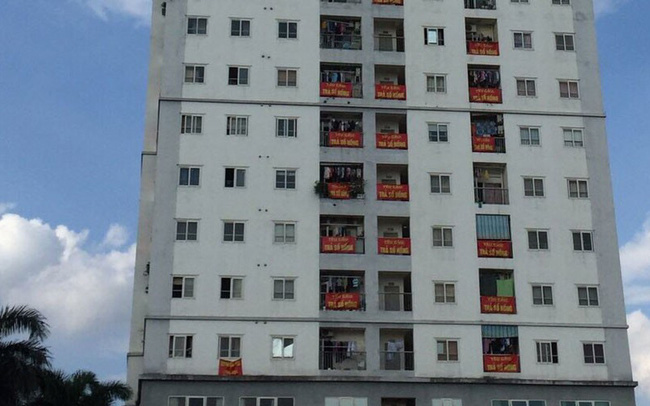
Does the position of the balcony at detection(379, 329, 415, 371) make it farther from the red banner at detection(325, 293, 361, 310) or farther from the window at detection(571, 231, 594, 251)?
the window at detection(571, 231, 594, 251)

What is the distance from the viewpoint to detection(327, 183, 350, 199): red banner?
52906mm

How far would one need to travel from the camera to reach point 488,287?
52.2 m

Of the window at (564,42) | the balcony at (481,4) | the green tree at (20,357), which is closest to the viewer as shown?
the green tree at (20,357)

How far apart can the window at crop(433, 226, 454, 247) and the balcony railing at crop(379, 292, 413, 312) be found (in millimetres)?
3262

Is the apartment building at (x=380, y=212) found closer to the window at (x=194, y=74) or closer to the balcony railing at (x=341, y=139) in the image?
the balcony railing at (x=341, y=139)

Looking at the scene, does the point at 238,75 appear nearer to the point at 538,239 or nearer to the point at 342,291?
the point at 342,291

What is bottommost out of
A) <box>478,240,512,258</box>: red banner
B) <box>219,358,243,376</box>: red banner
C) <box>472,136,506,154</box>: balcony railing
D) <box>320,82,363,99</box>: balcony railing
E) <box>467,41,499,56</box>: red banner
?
<box>219,358,243,376</box>: red banner

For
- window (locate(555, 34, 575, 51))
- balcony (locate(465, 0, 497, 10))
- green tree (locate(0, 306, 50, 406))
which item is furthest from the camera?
balcony (locate(465, 0, 497, 10))

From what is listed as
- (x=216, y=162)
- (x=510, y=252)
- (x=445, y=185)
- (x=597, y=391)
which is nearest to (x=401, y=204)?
(x=445, y=185)

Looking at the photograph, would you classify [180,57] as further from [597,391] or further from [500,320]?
[597,391]

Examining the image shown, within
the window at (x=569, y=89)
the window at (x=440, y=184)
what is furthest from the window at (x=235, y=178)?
the window at (x=569, y=89)

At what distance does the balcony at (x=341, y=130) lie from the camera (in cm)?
5409

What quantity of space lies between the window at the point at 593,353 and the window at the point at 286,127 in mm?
19666

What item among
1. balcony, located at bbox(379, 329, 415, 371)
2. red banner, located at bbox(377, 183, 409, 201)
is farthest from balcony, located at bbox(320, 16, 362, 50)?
balcony, located at bbox(379, 329, 415, 371)
